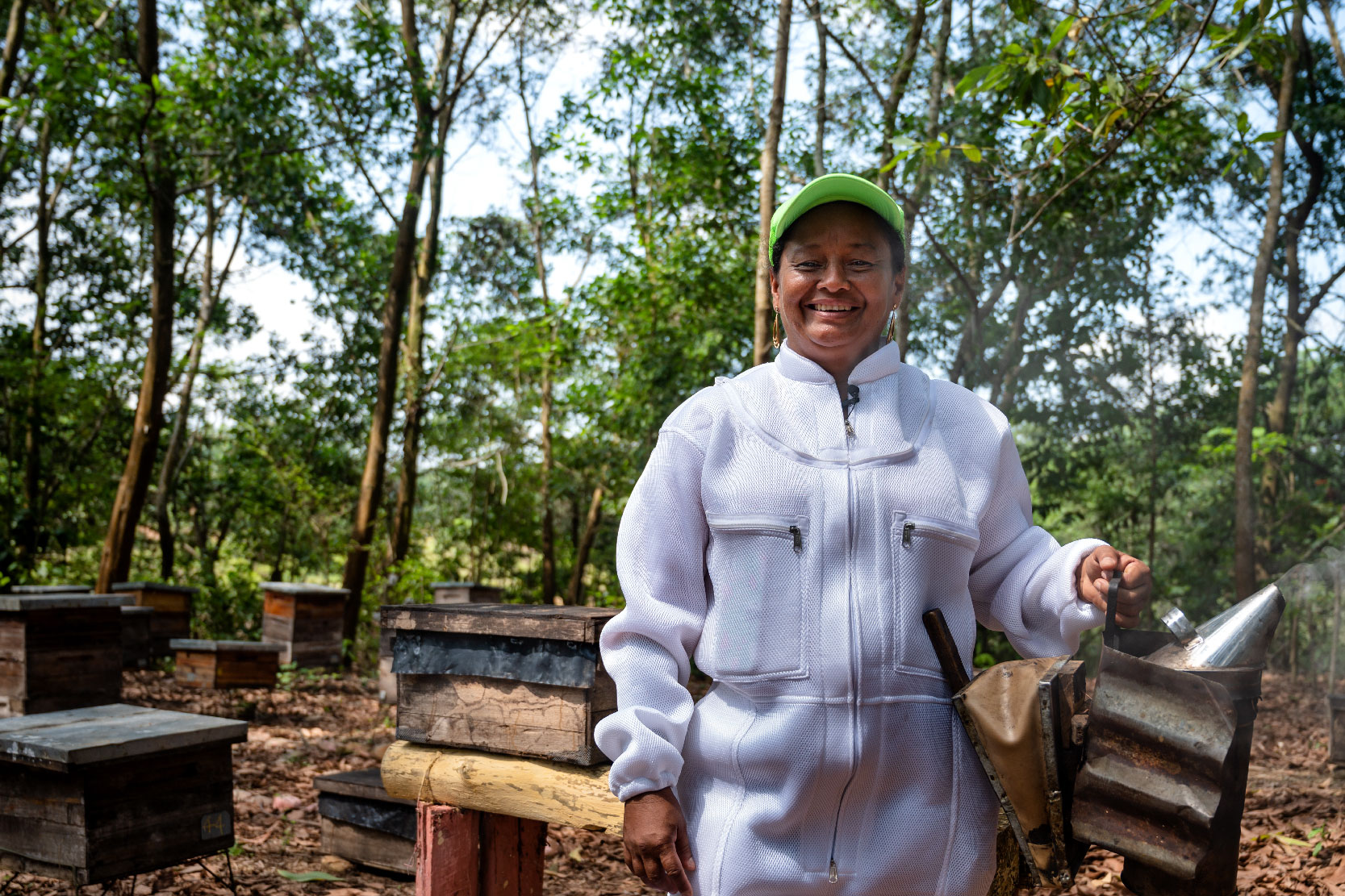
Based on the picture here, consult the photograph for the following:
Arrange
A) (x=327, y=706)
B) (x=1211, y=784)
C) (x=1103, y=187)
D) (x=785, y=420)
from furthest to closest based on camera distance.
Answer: (x=1103, y=187), (x=327, y=706), (x=785, y=420), (x=1211, y=784)

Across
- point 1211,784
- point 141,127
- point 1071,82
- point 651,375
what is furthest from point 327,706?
point 1211,784

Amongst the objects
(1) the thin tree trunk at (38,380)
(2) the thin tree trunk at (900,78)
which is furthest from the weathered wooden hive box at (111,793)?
(1) the thin tree trunk at (38,380)

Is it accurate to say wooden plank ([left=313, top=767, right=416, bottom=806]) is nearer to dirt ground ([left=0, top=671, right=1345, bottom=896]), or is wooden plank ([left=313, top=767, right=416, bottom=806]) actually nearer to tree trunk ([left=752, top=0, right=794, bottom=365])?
dirt ground ([left=0, top=671, right=1345, bottom=896])

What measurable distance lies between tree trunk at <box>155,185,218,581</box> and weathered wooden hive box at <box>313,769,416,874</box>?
1142cm

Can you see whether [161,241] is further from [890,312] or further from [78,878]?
[890,312]

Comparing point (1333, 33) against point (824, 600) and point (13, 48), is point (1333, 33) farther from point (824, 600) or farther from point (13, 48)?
point (13, 48)

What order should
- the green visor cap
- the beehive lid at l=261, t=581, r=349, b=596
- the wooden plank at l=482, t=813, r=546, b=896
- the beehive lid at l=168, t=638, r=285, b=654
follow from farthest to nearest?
the beehive lid at l=261, t=581, r=349, b=596 < the beehive lid at l=168, t=638, r=285, b=654 < the wooden plank at l=482, t=813, r=546, b=896 < the green visor cap

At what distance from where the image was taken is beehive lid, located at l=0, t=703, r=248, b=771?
3.05 metres

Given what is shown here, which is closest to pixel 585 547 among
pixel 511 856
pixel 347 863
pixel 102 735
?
pixel 347 863

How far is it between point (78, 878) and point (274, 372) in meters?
15.1

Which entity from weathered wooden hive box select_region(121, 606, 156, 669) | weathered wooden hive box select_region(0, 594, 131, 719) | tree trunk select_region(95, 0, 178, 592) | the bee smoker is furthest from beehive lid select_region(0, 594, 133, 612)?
the bee smoker

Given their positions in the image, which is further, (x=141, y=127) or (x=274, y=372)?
(x=274, y=372)

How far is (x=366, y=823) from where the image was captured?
4188mm

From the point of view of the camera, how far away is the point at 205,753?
3484mm
